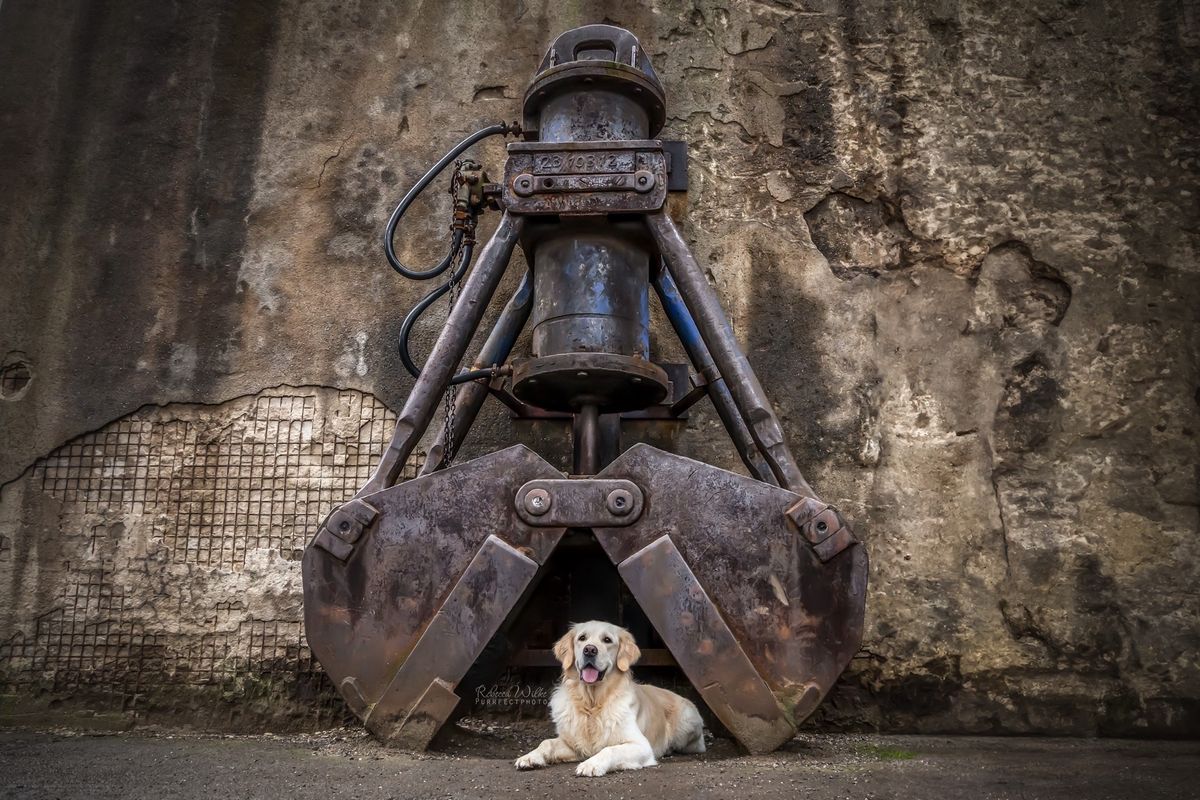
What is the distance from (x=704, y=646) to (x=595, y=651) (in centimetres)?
35

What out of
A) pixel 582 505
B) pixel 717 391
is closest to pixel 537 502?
Answer: pixel 582 505

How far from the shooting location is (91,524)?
404cm

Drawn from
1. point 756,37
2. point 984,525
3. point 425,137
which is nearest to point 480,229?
point 425,137

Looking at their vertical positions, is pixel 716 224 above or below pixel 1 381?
above

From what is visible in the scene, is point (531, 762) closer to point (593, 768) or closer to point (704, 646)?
point (593, 768)

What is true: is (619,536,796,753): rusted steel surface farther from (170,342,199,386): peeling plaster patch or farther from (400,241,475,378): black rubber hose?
(170,342,199,386): peeling plaster patch

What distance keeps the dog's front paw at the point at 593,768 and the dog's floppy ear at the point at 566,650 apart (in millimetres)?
400

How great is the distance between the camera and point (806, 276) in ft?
14.0

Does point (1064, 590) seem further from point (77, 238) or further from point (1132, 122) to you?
point (77, 238)

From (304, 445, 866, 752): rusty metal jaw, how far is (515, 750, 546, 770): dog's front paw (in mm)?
301

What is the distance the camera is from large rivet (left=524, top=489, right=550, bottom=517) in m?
3.00

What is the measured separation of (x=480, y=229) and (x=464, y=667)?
2228 millimetres

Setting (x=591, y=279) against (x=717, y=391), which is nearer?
(x=591, y=279)

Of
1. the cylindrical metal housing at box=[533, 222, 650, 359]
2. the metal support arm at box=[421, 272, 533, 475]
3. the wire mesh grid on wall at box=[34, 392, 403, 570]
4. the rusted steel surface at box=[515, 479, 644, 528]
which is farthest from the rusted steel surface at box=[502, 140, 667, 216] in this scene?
the wire mesh grid on wall at box=[34, 392, 403, 570]
